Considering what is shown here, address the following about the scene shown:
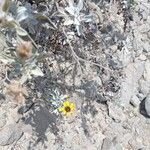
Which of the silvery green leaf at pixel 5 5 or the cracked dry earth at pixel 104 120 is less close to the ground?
the silvery green leaf at pixel 5 5

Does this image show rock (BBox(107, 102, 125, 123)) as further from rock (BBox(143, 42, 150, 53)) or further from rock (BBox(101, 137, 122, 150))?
rock (BBox(143, 42, 150, 53))

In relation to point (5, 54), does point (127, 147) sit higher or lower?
lower

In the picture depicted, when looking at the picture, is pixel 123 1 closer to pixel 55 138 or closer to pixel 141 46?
pixel 141 46

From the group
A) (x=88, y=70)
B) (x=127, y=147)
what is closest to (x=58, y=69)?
(x=88, y=70)

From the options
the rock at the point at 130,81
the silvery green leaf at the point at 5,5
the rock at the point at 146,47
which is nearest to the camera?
the silvery green leaf at the point at 5,5

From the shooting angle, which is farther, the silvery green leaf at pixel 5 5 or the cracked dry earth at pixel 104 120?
the cracked dry earth at pixel 104 120

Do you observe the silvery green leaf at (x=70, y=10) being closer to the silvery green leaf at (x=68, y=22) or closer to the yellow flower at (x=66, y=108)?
the silvery green leaf at (x=68, y=22)

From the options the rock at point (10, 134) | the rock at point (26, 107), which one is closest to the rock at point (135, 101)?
the rock at point (26, 107)

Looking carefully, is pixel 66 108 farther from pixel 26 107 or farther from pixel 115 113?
pixel 115 113

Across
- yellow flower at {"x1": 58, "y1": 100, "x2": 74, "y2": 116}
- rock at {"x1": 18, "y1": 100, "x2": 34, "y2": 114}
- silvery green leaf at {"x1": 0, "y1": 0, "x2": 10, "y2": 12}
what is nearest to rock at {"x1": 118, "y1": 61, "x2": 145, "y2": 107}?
yellow flower at {"x1": 58, "y1": 100, "x2": 74, "y2": 116}
